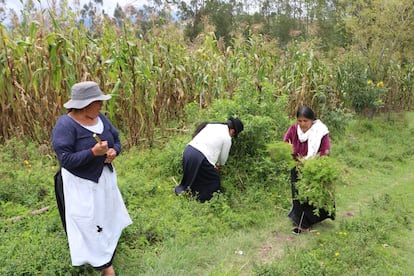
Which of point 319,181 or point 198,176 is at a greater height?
point 319,181

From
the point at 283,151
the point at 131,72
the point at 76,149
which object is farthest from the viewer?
the point at 131,72

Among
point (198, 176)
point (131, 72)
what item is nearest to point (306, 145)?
point (198, 176)

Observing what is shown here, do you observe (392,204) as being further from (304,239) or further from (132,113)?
(132,113)

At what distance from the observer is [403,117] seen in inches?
408

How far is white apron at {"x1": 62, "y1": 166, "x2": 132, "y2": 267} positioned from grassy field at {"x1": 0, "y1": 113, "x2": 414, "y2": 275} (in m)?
0.29

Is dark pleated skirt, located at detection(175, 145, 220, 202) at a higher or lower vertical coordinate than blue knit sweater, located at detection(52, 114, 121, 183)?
lower

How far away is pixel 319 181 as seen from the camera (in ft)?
11.6

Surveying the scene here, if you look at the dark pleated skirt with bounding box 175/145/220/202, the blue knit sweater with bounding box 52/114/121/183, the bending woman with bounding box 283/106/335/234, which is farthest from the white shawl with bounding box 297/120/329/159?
the blue knit sweater with bounding box 52/114/121/183

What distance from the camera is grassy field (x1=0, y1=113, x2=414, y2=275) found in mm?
3129

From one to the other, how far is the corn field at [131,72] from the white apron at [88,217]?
6.81 feet

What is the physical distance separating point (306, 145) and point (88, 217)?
8.18 ft

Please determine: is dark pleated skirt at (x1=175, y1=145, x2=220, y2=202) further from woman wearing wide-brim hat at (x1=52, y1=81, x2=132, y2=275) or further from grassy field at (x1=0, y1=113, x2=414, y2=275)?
woman wearing wide-brim hat at (x1=52, y1=81, x2=132, y2=275)

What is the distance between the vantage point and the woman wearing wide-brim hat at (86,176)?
8.47 feet

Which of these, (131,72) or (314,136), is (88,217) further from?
(131,72)
